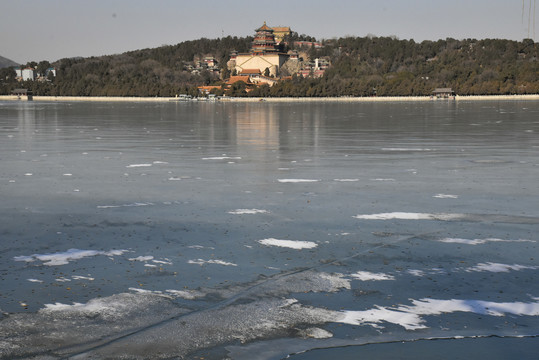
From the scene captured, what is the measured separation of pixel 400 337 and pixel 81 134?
29771mm

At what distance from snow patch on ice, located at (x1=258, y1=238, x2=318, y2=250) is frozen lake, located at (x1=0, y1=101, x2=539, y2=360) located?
45mm

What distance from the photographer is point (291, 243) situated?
10.3 meters

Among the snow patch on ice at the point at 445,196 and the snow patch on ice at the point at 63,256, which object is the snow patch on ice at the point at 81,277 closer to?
the snow patch on ice at the point at 63,256

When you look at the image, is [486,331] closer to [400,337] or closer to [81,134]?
[400,337]

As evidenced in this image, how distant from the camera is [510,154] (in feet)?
73.8

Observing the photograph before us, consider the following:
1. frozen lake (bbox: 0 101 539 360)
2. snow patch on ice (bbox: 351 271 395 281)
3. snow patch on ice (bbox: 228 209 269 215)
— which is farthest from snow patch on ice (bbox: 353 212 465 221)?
snow patch on ice (bbox: 351 271 395 281)

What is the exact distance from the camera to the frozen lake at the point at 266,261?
22.1 feet

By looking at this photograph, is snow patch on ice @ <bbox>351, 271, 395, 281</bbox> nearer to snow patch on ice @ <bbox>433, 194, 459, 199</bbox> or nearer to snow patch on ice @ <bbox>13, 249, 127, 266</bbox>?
snow patch on ice @ <bbox>13, 249, 127, 266</bbox>

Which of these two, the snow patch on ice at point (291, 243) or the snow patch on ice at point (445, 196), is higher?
the snow patch on ice at point (445, 196)

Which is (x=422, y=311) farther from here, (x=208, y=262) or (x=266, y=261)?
(x=208, y=262)

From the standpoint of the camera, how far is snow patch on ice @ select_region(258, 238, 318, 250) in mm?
10164

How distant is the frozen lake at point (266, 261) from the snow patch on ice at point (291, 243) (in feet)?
0.15

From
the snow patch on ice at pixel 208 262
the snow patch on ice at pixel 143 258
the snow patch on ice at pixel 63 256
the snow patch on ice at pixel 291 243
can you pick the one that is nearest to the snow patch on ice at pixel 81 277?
the snow patch on ice at pixel 63 256

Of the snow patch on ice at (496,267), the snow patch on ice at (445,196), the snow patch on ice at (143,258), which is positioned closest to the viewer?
the snow patch on ice at (496,267)
